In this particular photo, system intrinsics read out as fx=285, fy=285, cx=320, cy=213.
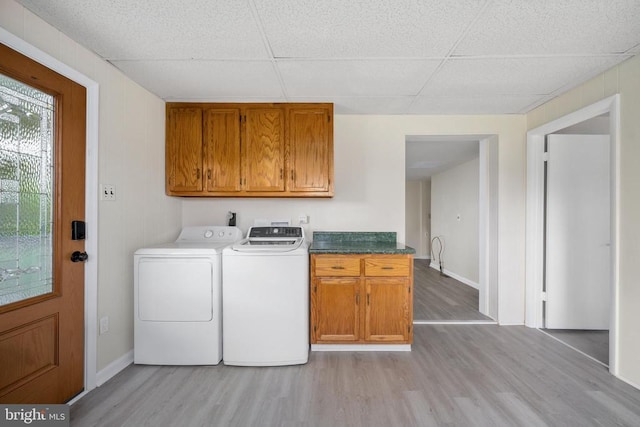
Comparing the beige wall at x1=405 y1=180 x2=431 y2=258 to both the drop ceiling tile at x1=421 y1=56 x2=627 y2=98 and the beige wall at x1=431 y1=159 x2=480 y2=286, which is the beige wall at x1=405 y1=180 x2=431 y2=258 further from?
the drop ceiling tile at x1=421 y1=56 x2=627 y2=98

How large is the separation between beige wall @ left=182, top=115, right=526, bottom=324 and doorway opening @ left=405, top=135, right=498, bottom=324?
107 mm

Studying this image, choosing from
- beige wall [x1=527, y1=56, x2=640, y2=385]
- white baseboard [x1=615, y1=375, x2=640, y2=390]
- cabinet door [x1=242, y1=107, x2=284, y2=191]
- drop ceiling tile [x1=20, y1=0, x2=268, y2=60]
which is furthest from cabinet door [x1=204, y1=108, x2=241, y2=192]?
white baseboard [x1=615, y1=375, x2=640, y2=390]

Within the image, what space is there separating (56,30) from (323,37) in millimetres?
1541

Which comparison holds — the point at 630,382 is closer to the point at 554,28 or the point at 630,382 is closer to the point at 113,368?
the point at 554,28

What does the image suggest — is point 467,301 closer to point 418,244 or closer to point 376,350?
point 376,350

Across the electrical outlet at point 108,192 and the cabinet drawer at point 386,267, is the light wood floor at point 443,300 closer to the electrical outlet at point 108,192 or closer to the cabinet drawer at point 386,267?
the cabinet drawer at point 386,267

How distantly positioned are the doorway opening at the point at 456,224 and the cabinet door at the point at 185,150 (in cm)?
215

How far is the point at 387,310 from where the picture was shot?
7.90 feet

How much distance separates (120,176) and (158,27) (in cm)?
108

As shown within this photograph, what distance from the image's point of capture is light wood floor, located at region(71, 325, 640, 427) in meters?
1.63

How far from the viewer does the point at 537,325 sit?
292 cm

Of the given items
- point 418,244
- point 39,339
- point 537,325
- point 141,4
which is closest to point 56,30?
point 141,4

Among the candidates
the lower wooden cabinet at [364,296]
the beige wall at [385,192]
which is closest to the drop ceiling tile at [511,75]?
the beige wall at [385,192]

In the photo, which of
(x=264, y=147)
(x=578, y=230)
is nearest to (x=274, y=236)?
(x=264, y=147)
